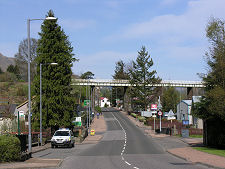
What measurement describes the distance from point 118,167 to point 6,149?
5.86 meters

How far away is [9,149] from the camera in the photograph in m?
17.3

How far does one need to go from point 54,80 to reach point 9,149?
27.8 m

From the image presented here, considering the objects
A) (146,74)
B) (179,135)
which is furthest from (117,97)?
(179,135)

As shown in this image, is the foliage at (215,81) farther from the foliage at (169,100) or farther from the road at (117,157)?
the foliage at (169,100)

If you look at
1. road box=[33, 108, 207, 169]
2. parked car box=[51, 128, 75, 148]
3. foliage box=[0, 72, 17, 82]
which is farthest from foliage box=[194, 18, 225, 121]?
foliage box=[0, 72, 17, 82]

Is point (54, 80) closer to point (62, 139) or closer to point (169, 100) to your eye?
point (62, 139)

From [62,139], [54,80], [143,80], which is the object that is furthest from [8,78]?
[62,139]

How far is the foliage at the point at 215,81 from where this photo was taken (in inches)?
981

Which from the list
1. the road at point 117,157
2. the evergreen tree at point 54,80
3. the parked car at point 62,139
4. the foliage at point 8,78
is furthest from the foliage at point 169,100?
the parked car at point 62,139

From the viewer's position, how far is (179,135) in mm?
48344

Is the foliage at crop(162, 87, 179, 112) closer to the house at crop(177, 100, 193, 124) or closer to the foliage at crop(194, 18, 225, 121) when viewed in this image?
the house at crop(177, 100, 193, 124)

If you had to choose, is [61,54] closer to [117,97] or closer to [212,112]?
[212,112]

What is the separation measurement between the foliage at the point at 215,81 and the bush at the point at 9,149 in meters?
14.8

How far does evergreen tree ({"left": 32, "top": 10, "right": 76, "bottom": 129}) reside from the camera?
144 feet
